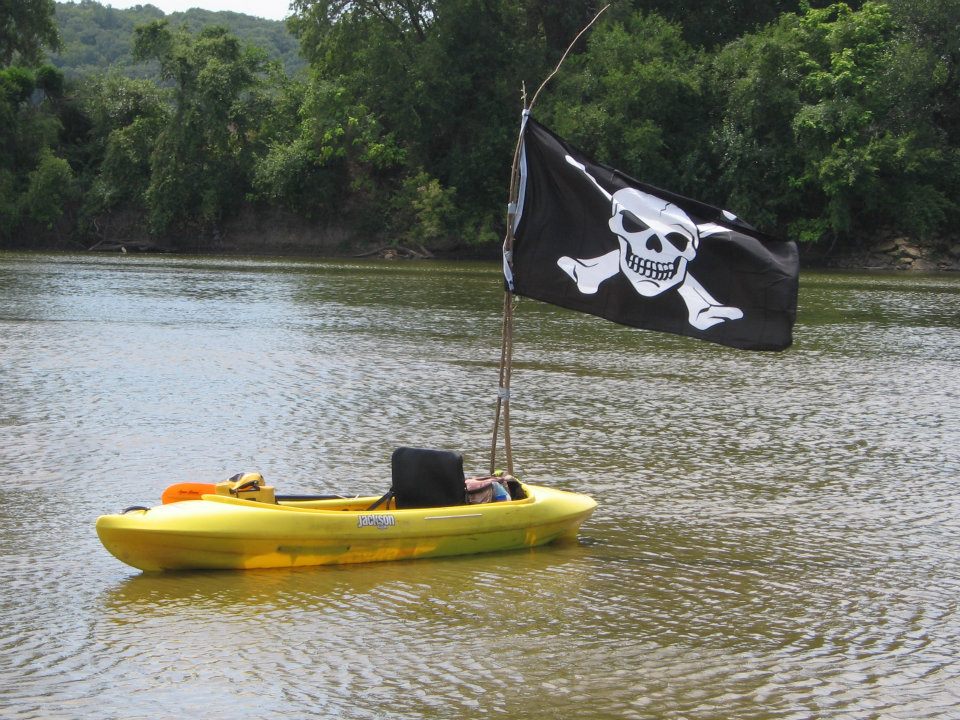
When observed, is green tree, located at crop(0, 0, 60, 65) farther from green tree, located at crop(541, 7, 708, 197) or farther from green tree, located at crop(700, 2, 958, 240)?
green tree, located at crop(700, 2, 958, 240)

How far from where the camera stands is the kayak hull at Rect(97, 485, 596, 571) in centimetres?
834

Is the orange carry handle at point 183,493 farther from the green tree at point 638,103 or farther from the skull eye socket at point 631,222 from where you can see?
the green tree at point 638,103

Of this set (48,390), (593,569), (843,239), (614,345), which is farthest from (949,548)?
(843,239)

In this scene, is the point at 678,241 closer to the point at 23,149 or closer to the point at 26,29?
the point at 23,149

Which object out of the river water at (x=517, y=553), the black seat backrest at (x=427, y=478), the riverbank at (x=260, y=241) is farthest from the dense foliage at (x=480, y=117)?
the black seat backrest at (x=427, y=478)

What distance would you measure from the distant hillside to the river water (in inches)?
3651

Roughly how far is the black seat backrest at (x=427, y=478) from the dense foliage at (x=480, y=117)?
128ft

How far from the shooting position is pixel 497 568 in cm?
909

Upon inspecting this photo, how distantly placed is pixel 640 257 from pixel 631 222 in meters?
0.28

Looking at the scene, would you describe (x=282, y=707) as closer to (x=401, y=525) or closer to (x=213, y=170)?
(x=401, y=525)

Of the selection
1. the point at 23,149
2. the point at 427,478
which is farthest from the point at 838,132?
the point at 427,478

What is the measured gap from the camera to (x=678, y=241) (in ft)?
30.8

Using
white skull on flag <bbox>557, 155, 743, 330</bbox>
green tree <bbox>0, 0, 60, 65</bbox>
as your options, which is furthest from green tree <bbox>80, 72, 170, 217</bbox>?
white skull on flag <bbox>557, 155, 743, 330</bbox>

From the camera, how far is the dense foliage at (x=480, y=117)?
46969mm
